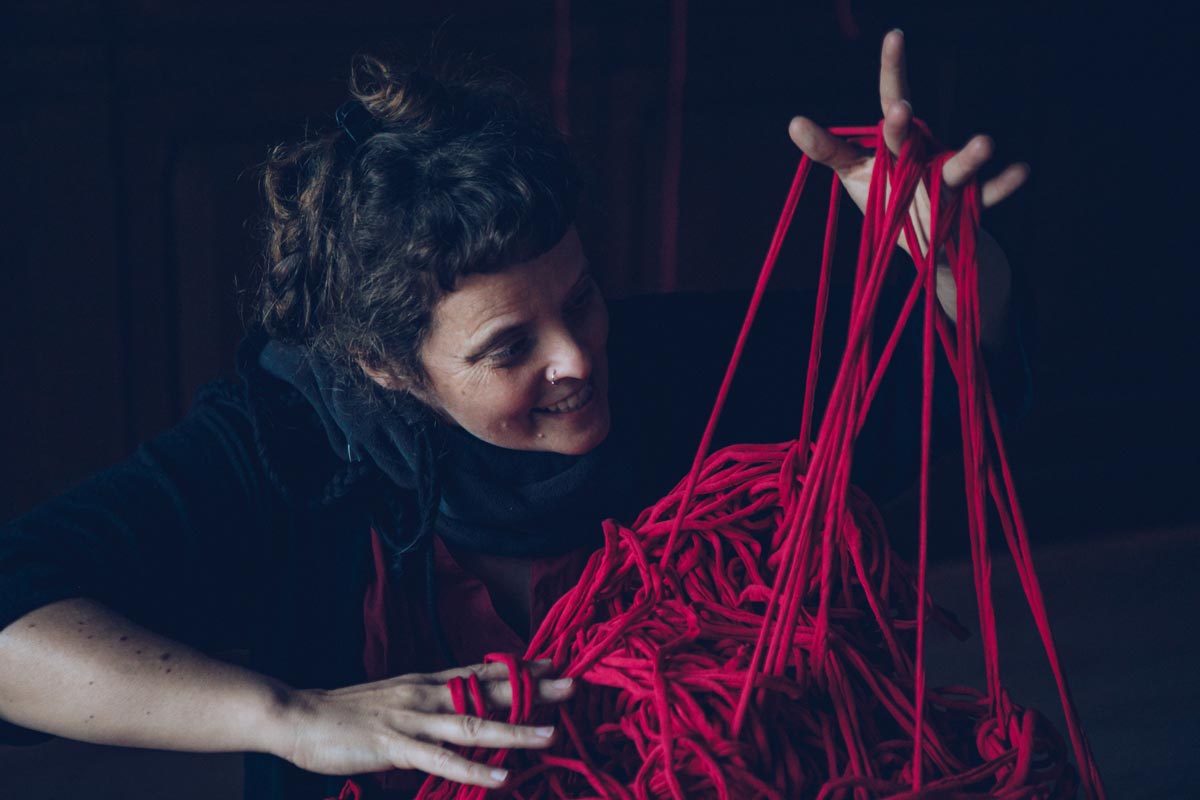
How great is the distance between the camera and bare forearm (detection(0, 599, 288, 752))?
2.95ft

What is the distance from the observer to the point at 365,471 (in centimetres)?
110

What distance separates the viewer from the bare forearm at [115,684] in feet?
2.95

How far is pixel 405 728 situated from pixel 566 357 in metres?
0.36

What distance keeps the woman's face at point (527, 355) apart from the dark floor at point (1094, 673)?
1.23m

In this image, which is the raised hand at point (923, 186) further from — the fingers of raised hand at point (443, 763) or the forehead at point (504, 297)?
the fingers of raised hand at point (443, 763)

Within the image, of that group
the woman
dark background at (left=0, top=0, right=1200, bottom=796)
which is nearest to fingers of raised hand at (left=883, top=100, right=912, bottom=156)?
the woman

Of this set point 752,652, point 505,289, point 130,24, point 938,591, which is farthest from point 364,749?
point 938,591

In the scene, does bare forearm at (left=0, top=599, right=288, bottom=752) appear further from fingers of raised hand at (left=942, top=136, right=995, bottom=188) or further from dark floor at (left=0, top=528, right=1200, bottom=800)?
dark floor at (left=0, top=528, right=1200, bottom=800)

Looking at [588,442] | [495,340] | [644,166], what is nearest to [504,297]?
[495,340]

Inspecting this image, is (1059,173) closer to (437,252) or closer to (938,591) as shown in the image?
(938,591)

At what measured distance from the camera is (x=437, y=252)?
99cm

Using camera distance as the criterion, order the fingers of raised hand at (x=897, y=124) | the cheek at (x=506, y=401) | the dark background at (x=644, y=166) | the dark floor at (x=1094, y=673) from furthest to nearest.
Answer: the dark floor at (x=1094, y=673) < the dark background at (x=644, y=166) < the cheek at (x=506, y=401) < the fingers of raised hand at (x=897, y=124)

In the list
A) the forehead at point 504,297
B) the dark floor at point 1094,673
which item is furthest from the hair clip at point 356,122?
the dark floor at point 1094,673

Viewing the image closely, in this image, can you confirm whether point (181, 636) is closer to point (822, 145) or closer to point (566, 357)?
point (566, 357)
